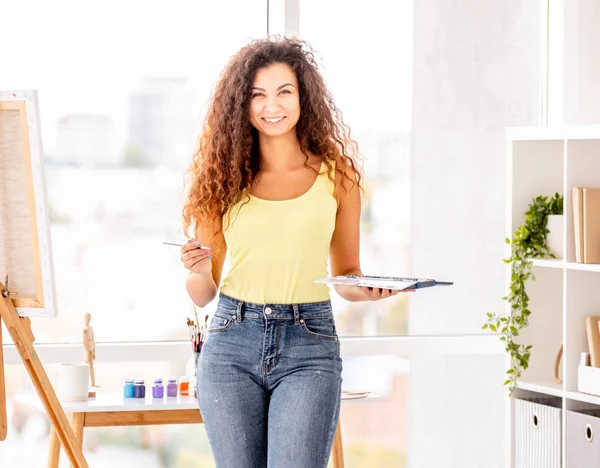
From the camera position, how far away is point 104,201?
350cm

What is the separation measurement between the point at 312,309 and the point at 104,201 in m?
1.74

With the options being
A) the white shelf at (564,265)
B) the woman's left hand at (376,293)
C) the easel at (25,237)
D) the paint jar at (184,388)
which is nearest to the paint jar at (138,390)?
the paint jar at (184,388)

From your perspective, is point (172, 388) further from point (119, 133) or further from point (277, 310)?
point (277, 310)

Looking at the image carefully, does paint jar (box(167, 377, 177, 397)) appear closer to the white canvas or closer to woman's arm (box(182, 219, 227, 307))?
the white canvas

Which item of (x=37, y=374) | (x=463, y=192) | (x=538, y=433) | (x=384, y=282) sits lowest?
(x=538, y=433)

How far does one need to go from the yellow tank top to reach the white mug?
1.13 m

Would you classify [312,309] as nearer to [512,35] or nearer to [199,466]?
[199,466]

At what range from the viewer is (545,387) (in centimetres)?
321

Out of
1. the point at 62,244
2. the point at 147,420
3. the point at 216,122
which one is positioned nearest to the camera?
the point at 216,122

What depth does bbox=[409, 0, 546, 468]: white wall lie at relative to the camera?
383 centimetres

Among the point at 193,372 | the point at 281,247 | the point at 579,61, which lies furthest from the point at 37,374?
the point at 579,61

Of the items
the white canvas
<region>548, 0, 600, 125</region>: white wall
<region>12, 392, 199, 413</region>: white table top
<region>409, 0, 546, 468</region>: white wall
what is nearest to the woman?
the white canvas

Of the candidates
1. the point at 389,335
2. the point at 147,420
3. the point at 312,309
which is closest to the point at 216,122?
the point at 312,309

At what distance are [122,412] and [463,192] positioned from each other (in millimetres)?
1710
